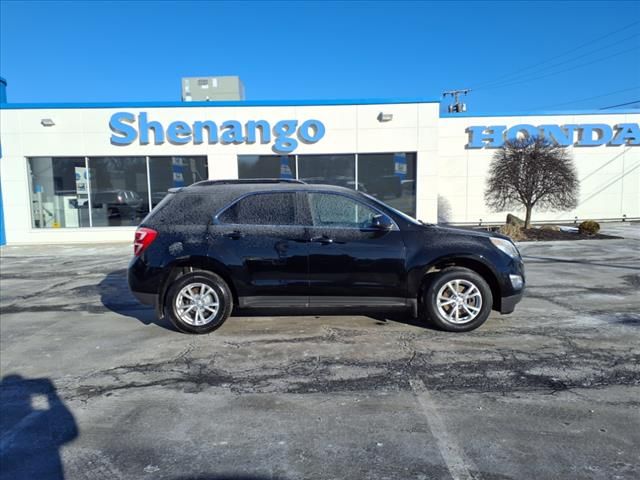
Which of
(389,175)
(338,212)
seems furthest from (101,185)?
(338,212)

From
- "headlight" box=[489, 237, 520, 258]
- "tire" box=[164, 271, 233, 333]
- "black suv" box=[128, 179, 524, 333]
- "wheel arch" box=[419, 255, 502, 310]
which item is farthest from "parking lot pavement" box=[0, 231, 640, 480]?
"headlight" box=[489, 237, 520, 258]

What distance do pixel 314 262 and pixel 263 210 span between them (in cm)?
89

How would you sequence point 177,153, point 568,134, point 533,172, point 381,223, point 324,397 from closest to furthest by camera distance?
point 324,397, point 381,223, point 533,172, point 177,153, point 568,134

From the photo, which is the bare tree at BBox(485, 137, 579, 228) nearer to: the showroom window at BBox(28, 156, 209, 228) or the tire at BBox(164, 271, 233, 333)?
the showroom window at BBox(28, 156, 209, 228)

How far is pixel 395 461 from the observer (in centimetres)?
282

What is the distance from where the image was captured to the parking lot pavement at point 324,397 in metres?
2.84

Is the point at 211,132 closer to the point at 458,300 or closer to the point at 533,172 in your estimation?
the point at 533,172

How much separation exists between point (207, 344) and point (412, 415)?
8.60 ft

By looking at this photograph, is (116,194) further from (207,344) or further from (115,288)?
(207,344)

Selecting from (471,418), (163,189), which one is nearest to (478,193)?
(163,189)

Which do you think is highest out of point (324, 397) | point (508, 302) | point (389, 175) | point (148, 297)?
point (389, 175)

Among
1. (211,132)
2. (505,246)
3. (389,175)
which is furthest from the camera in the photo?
(389,175)

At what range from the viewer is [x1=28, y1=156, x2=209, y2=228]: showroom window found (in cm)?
1600

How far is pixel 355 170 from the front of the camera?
52.5ft
